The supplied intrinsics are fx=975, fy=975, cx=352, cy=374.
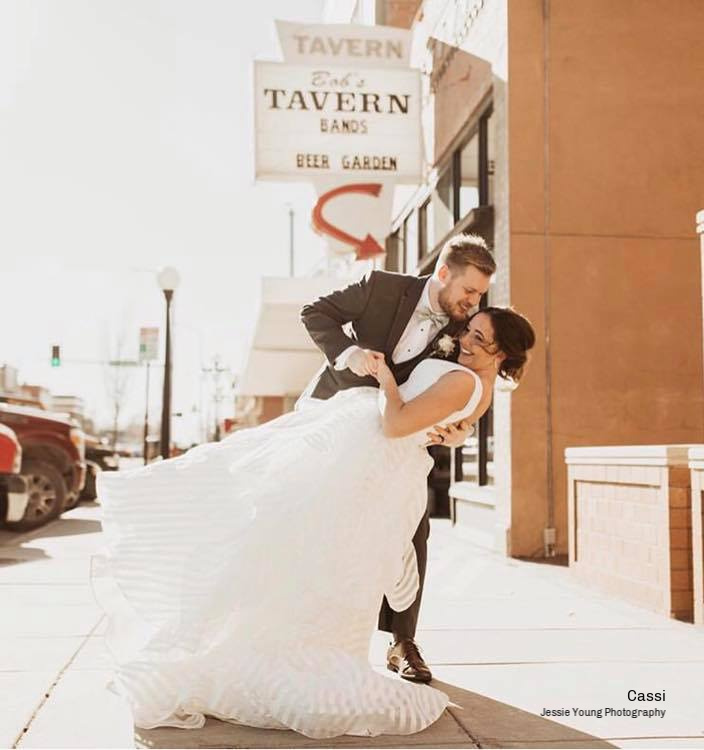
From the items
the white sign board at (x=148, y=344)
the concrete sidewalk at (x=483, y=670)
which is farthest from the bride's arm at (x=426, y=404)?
the white sign board at (x=148, y=344)

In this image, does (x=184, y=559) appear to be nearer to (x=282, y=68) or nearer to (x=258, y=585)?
(x=258, y=585)

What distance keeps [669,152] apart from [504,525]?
4.48 meters

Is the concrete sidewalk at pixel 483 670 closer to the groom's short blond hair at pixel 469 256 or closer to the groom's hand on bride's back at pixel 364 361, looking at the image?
the groom's hand on bride's back at pixel 364 361

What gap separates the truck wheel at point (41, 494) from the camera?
13.4 m

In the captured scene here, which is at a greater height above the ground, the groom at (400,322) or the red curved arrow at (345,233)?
the red curved arrow at (345,233)

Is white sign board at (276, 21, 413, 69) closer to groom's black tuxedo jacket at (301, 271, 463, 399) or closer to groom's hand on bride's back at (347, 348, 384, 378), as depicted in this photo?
groom's black tuxedo jacket at (301, 271, 463, 399)

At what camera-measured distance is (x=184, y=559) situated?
4043mm

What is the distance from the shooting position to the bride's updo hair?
438cm

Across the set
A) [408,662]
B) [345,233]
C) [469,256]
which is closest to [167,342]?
[345,233]

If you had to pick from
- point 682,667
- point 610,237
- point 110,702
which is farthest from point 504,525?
point 110,702

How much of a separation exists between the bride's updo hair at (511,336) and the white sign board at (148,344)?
23226mm

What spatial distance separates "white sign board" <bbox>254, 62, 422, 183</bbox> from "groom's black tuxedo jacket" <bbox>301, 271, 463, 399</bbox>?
9928 mm

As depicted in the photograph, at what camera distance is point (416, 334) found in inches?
190

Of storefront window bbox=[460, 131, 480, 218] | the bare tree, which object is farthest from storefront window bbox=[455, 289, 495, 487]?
the bare tree
